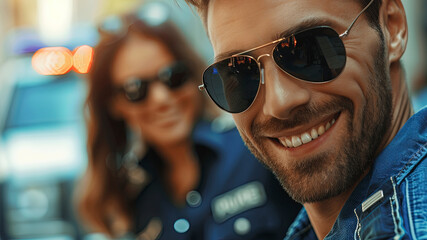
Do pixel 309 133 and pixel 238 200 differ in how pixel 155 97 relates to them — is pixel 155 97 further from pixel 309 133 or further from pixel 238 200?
pixel 309 133

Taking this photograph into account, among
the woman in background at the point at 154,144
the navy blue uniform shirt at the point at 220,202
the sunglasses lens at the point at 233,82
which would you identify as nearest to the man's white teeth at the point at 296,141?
the sunglasses lens at the point at 233,82

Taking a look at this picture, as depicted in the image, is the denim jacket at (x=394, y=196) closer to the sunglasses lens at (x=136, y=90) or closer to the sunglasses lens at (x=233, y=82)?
the sunglasses lens at (x=233, y=82)

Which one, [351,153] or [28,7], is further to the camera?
[28,7]

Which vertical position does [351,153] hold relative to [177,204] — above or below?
above

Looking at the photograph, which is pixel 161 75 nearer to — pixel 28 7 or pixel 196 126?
pixel 196 126

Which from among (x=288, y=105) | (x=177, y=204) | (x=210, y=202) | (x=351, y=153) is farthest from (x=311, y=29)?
(x=177, y=204)

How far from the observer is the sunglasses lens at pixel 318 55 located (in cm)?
126

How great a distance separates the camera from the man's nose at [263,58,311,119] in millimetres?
1251

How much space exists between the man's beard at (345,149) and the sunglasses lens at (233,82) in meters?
0.09

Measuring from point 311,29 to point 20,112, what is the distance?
474cm

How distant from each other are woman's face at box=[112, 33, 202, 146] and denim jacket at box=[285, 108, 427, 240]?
208 centimetres

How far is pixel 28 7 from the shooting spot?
11438mm

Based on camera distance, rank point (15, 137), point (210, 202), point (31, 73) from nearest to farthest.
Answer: point (210, 202), point (15, 137), point (31, 73)

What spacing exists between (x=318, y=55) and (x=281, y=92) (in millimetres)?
122
